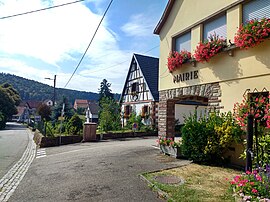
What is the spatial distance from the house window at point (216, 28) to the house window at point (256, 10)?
2.56 ft

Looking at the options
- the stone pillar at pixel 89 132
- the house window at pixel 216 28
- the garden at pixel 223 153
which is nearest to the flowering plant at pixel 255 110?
the garden at pixel 223 153

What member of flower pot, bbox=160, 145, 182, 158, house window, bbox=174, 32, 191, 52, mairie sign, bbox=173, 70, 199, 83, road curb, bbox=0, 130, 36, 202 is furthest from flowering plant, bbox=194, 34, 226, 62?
road curb, bbox=0, 130, 36, 202

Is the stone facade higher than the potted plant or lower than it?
higher

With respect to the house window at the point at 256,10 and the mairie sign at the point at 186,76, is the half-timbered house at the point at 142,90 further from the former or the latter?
the house window at the point at 256,10

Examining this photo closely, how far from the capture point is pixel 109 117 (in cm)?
1892

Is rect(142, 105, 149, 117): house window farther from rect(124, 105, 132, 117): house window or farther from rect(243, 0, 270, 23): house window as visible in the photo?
rect(243, 0, 270, 23): house window

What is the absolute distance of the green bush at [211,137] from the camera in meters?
5.92

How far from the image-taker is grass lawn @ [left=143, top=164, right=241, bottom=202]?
3973 mm

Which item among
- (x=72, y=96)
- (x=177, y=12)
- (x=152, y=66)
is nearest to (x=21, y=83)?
(x=72, y=96)

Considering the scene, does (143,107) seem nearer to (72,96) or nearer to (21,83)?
(72,96)

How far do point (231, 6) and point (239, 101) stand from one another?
2.79 metres

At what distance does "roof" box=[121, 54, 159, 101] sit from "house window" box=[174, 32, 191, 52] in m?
10.9

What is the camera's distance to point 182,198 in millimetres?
3910

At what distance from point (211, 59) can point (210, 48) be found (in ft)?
1.31
